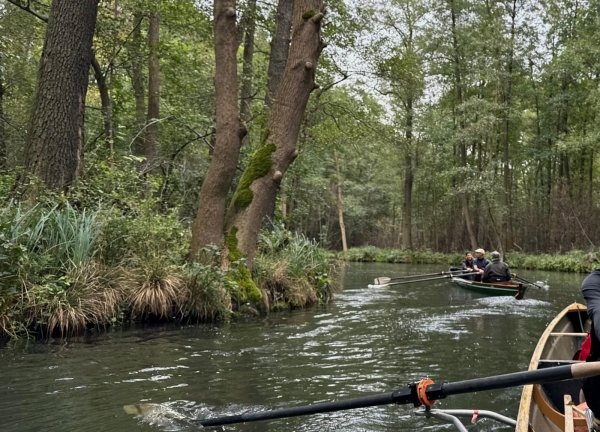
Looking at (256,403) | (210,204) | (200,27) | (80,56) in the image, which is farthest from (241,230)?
(200,27)

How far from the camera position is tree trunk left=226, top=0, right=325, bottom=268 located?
9.46 meters

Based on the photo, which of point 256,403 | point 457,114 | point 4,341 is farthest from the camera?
point 457,114

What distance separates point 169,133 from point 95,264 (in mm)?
7256

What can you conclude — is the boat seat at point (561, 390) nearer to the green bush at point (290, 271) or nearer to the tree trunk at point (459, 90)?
the green bush at point (290, 271)

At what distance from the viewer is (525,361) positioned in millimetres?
6426

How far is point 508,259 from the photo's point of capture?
25.6m

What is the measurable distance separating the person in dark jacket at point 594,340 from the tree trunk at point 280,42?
33.4 ft

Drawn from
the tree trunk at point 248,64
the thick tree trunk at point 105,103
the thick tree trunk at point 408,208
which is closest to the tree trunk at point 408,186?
the thick tree trunk at point 408,208

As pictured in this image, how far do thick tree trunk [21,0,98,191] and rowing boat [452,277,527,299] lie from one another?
987cm

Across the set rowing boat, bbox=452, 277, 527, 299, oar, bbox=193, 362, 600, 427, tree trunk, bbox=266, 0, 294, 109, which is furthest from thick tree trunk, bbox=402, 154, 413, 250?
oar, bbox=193, 362, 600, 427

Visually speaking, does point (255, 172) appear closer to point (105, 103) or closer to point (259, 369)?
point (259, 369)

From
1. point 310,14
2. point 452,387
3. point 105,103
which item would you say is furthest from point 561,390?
point 105,103

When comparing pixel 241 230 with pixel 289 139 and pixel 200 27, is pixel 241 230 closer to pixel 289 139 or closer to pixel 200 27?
pixel 289 139

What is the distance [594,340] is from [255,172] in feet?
23.6
